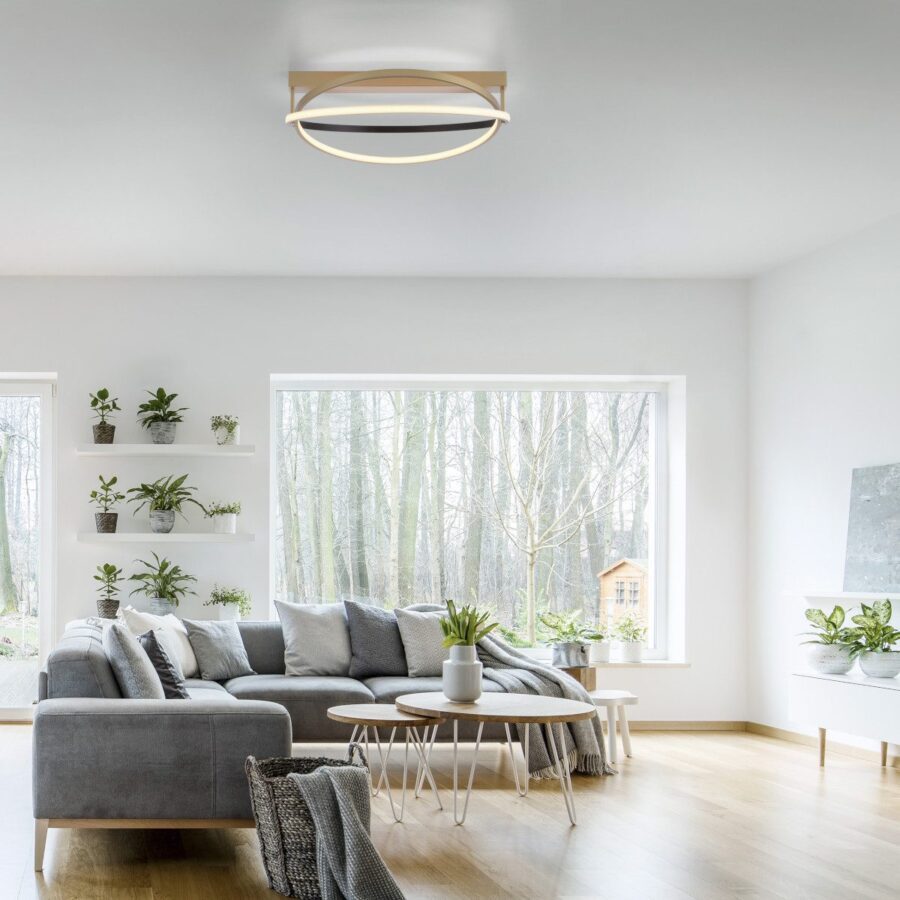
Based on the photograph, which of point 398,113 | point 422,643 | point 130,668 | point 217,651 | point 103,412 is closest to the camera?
point 130,668

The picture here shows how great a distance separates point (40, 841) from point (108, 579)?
3568 mm

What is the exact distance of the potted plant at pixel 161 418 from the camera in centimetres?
755

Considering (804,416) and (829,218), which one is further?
(804,416)

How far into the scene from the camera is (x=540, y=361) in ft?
26.1

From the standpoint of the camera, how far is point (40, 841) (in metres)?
4.09

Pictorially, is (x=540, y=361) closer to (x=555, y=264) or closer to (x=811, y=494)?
(x=555, y=264)

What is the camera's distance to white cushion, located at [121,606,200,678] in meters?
5.98

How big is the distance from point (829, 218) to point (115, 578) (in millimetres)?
4775

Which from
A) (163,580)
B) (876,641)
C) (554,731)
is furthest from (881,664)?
(163,580)

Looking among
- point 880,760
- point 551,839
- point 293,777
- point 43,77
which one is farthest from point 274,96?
point 880,760

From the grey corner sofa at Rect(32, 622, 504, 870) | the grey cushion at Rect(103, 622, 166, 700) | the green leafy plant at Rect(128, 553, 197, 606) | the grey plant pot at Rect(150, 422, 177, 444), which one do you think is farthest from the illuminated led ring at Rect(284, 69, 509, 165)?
the green leafy plant at Rect(128, 553, 197, 606)

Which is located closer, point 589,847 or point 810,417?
point 589,847

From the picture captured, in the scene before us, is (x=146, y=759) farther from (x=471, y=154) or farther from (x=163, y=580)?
(x=163, y=580)

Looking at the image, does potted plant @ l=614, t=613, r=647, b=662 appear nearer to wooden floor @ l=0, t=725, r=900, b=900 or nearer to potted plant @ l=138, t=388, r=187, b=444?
wooden floor @ l=0, t=725, r=900, b=900
